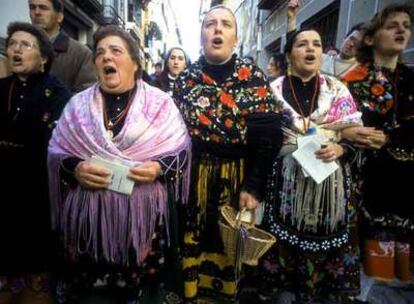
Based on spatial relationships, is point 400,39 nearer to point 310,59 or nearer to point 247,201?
point 310,59

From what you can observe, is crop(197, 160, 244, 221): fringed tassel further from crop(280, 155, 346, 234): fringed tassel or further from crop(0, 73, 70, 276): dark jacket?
crop(0, 73, 70, 276): dark jacket

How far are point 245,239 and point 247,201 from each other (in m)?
0.27

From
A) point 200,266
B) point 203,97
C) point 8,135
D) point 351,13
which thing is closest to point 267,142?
point 203,97

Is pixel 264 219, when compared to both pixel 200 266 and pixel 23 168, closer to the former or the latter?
pixel 200 266

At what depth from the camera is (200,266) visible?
235 cm

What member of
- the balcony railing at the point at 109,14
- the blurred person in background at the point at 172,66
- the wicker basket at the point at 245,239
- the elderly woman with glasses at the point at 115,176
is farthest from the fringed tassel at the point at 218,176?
the balcony railing at the point at 109,14

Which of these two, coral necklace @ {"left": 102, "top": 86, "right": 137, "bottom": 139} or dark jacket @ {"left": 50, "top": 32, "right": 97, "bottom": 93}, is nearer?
coral necklace @ {"left": 102, "top": 86, "right": 137, "bottom": 139}

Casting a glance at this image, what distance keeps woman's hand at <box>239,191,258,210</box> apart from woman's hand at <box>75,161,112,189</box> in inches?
32.8

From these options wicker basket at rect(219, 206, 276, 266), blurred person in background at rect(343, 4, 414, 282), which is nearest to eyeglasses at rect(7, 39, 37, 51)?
wicker basket at rect(219, 206, 276, 266)

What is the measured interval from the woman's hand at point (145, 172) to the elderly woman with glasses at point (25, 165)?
0.74 meters

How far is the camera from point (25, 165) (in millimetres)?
2115

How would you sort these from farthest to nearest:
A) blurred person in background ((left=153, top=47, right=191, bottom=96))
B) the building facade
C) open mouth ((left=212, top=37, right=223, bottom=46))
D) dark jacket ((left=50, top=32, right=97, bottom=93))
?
the building facade
blurred person in background ((left=153, top=47, right=191, bottom=96))
dark jacket ((left=50, top=32, right=97, bottom=93))
open mouth ((left=212, top=37, right=223, bottom=46))

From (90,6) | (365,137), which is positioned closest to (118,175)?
(365,137)

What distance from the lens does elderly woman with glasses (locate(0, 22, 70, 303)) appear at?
210 centimetres
